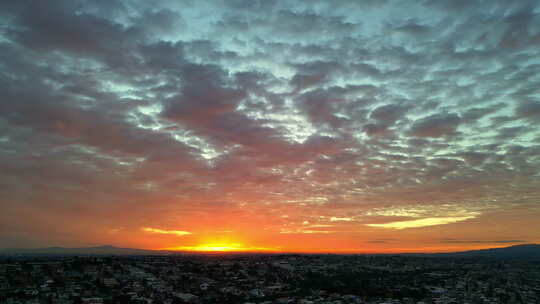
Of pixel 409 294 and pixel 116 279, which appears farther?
pixel 409 294

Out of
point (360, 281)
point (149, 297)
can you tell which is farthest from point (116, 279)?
point (360, 281)

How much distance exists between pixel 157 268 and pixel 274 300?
4663 centimetres

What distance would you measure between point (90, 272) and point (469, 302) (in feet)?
295

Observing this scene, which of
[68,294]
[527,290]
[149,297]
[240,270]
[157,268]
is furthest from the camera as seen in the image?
[240,270]

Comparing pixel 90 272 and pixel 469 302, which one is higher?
pixel 90 272

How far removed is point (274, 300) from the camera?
8069 cm

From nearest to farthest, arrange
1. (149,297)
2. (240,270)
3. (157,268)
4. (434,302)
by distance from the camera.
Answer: (149,297) < (434,302) < (157,268) < (240,270)

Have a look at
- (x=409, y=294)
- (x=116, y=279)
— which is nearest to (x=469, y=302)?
(x=409, y=294)

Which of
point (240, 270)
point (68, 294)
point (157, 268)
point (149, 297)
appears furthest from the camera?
point (240, 270)

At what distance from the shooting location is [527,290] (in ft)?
337

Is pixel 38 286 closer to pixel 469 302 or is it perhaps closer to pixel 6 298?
pixel 6 298

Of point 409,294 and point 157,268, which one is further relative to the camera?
point 157,268

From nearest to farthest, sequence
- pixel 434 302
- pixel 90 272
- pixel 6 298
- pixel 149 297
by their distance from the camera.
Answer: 1. pixel 6 298
2. pixel 149 297
3. pixel 434 302
4. pixel 90 272

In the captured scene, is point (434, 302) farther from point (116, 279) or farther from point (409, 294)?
point (116, 279)
